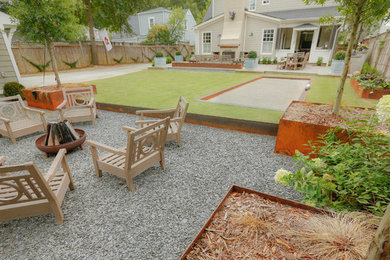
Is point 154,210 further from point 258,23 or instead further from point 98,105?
Answer: point 258,23

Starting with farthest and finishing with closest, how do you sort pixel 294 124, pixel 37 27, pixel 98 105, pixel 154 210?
1. pixel 98 105
2. pixel 37 27
3. pixel 294 124
4. pixel 154 210

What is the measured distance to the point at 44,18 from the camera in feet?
19.9

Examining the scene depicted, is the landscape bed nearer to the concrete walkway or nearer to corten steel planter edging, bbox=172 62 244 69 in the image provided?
the concrete walkway

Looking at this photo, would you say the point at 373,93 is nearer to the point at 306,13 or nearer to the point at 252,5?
the point at 306,13

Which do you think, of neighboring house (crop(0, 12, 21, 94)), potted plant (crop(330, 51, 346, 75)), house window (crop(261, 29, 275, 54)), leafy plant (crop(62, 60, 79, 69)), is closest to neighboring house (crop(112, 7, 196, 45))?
leafy plant (crop(62, 60, 79, 69))

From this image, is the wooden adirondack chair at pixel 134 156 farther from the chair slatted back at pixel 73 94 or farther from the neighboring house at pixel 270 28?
the neighboring house at pixel 270 28

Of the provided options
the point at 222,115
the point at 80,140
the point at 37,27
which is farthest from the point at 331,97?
the point at 37,27

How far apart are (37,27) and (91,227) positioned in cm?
679

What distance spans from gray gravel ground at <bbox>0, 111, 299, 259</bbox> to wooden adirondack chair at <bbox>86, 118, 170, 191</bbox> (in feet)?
0.88

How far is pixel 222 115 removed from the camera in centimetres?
541

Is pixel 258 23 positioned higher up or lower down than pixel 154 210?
higher up

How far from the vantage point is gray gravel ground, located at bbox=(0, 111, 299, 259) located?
6.97 ft

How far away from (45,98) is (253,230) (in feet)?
25.4

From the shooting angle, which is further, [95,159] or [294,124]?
[294,124]
